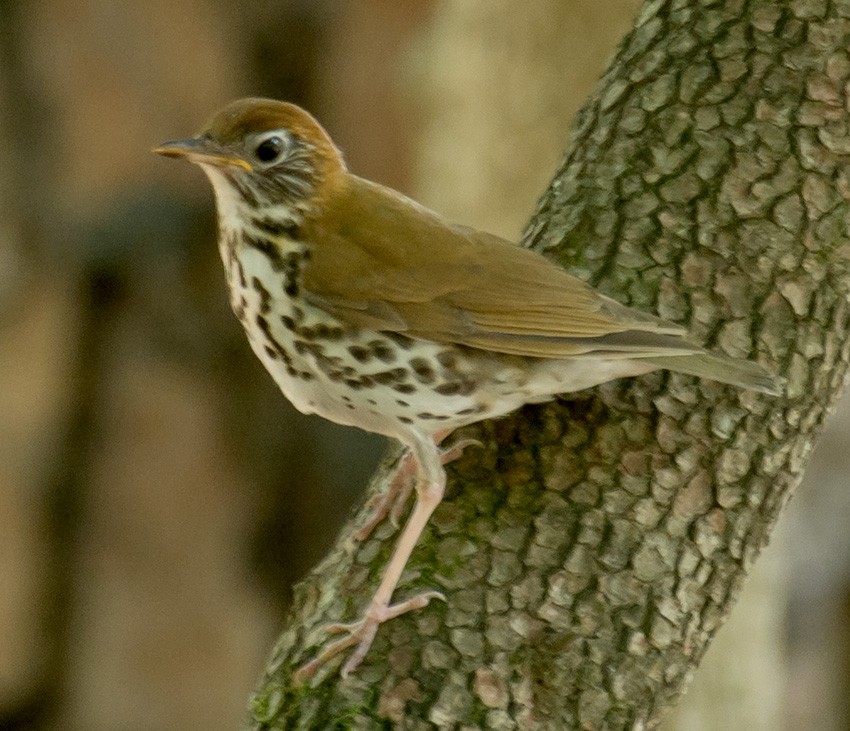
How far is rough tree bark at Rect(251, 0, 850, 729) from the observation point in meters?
2.61

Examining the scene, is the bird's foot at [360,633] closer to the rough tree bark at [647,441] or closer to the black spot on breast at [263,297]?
the rough tree bark at [647,441]

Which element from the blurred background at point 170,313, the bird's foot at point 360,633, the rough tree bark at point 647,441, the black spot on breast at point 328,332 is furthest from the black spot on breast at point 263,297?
the blurred background at point 170,313

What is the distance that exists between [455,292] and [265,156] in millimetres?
532

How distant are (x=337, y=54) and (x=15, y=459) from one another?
2738 mm

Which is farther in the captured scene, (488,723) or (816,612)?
(816,612)

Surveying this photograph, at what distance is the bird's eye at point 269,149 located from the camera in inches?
115

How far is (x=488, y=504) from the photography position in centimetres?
285

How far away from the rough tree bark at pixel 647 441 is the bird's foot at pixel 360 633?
23 mm

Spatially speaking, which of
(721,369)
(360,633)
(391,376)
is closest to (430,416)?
(391,376)

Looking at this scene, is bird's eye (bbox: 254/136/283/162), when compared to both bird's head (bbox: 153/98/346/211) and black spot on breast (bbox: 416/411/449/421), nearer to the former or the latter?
bird's head (bbox: 153/98/346/211)

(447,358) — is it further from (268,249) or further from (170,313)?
(170,313)

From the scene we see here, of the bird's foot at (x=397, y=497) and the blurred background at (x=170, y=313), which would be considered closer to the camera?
the bird's foot at (x=397, y=497)

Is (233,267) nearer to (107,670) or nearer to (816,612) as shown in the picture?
(107,670)

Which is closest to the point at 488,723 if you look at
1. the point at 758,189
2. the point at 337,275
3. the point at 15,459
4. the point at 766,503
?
the point at 766,503
